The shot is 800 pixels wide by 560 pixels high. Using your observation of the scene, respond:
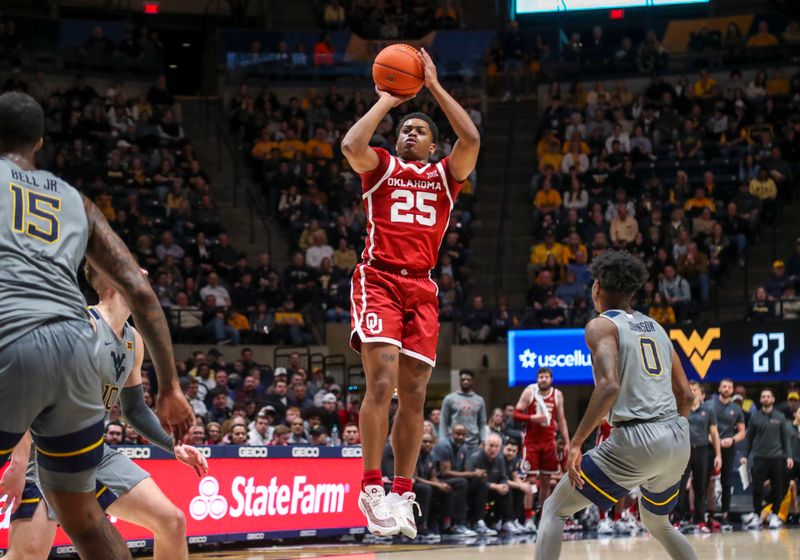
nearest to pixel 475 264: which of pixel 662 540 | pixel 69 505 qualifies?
pixel 662 540

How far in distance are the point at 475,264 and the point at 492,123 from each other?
4.44 meters

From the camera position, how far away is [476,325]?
20078mm

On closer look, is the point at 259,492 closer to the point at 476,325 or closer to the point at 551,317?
the point at 551,317

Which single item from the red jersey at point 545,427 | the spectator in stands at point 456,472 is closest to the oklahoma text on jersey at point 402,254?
the spectator in stands at point 456,472

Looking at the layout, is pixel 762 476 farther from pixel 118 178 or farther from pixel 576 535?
pixel 118 178

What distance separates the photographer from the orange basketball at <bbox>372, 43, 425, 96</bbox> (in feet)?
21.7

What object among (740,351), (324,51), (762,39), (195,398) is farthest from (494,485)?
(762,39)

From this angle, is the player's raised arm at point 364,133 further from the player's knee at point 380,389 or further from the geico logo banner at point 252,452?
the geico logo banner at point 252,452

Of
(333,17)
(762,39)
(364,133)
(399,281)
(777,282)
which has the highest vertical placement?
(333,17)

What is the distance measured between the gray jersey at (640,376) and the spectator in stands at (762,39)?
19209 millimetres

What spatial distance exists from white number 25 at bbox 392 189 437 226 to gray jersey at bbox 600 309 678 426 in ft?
4.04

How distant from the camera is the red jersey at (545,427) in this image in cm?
1443

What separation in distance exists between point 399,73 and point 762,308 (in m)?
12.6

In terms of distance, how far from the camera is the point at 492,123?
25.7 m
